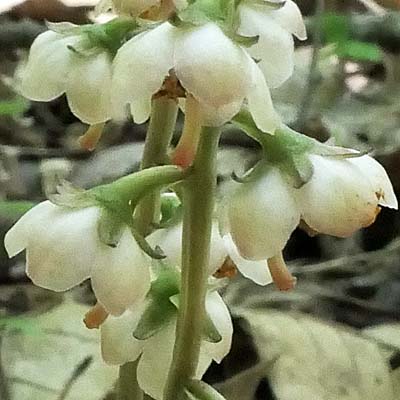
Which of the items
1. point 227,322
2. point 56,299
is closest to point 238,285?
point 56,299

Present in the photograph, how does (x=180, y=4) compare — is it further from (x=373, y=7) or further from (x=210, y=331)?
(x=373, y=7)

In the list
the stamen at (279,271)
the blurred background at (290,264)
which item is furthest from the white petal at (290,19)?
the blurred background at (290,264)

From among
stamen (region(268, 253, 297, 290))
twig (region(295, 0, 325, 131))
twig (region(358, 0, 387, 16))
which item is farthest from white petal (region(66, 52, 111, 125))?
twig (region(358, 0, 387, 16))

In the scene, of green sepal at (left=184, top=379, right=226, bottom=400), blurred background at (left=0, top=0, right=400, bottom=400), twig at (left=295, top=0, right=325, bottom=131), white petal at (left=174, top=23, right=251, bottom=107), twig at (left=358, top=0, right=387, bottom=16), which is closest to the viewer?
white petal at (left=174, top=23, right=251, bottom=107)

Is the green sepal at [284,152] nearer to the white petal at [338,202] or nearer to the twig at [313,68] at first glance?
the white petal at [338,202]

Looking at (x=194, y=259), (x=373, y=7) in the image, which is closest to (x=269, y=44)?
(x=194, y=259)

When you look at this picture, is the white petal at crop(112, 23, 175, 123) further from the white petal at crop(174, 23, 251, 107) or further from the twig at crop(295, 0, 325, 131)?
the twig at crop(295, 0, 325, 131)
